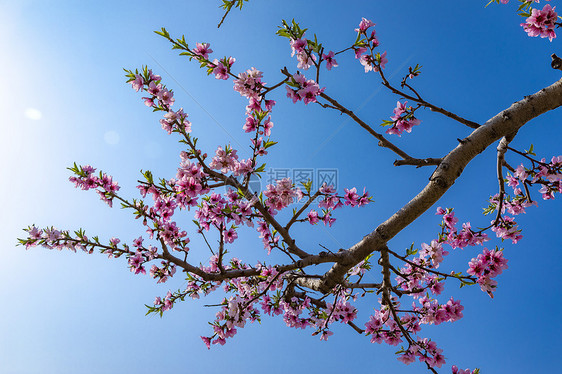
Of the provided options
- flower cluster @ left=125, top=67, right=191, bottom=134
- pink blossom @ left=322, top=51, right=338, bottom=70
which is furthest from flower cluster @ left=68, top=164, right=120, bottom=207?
pink blossom @ left=322, top=51, right=338, bottom=70

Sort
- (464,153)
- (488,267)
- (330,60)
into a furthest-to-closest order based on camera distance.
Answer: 1. (488,267)
2. (330,60)
3. (464,153)

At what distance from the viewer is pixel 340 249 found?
12.1 feet

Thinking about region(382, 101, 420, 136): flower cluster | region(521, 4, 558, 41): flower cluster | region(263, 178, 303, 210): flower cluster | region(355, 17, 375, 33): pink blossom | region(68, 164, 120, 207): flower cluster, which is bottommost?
region(263, 178, 303, 210): flower cluster

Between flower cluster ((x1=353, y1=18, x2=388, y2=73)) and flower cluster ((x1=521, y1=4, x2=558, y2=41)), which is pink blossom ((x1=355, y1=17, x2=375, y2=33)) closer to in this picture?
flower cluster ((x1=353, y1=18, x2=388, y2=73))

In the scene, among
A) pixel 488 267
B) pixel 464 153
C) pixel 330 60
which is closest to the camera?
pixel 464 153

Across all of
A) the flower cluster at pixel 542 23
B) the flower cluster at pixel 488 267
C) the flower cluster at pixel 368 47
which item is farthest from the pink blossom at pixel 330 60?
the flower cluster at pixel 488 267

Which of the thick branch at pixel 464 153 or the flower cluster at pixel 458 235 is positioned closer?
the thick branch at pixel 464 153

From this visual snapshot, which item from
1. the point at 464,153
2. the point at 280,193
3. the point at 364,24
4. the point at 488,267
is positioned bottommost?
the point at 488,267

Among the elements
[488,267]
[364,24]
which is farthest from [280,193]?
[488,267]

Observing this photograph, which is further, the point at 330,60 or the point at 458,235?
the point at 458,235

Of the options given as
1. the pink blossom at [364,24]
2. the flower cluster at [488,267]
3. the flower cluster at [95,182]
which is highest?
the pink blossom at [364,24]

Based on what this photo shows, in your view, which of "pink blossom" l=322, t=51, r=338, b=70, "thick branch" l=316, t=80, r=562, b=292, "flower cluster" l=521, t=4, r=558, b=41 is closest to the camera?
"thick branch" l=316, t=80, r=562, b=292

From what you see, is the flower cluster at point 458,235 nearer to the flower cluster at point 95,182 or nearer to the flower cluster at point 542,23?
the flower cluster at point 542,23

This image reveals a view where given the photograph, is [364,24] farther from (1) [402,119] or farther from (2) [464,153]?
(2) [464,153]
